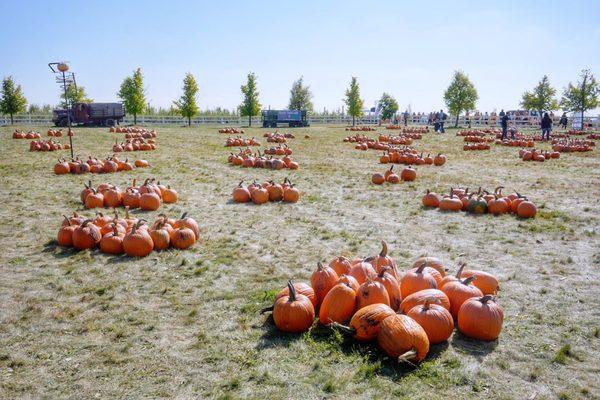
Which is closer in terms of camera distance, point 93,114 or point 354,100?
point 93,114

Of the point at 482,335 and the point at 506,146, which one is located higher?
the point at 506,146

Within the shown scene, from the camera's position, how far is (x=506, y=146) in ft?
89.5

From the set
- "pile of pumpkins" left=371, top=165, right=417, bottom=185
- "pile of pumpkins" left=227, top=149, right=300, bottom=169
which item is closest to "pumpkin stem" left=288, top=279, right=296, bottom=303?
"pile of pumpkins" left=371, top=165, right=417, bottom=185

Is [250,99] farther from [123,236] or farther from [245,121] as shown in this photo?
[123,236]

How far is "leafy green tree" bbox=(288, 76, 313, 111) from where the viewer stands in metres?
78.9

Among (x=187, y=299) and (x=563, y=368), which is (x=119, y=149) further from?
(x=563, y=368)

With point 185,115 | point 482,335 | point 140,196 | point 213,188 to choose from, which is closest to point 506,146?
point 213,188

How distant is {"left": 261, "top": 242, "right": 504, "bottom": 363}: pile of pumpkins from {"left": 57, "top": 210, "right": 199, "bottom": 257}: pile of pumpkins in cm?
295

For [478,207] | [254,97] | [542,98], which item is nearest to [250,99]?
[254,97]

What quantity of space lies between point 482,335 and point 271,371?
2.15 m

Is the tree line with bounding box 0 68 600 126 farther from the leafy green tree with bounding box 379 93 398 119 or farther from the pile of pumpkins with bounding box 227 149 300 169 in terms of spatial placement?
the pile of pumpkins with bounding box 227 149 300 169

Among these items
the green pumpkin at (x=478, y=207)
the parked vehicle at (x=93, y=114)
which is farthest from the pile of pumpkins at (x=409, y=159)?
the parked vehicle at (x=93, y=114)

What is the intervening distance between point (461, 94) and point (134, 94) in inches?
1601

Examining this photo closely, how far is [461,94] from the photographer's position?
186ft
